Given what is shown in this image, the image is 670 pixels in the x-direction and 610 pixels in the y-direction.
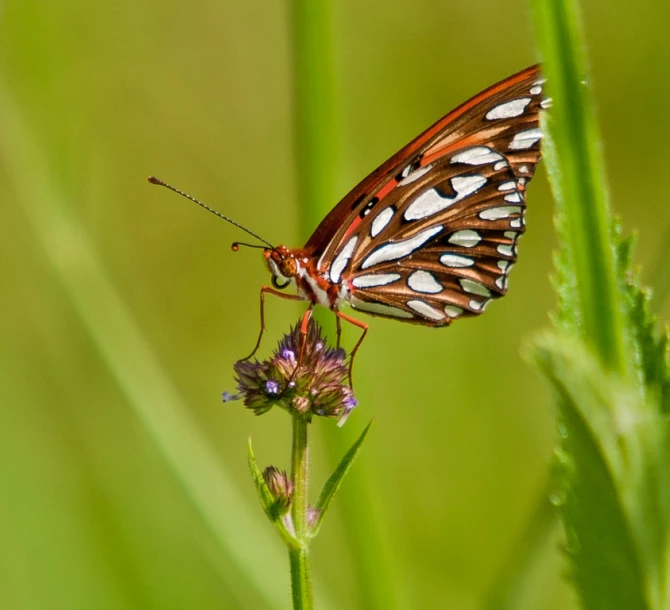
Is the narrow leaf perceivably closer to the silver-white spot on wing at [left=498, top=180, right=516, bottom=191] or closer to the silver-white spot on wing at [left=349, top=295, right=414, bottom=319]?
the silver-white spot on wing at [left=349, top=295, right=414, bottom=319]

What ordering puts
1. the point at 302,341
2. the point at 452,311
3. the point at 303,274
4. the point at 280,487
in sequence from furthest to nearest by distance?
the point at 452,311 → the point at 303,274 → the point at 302,341 → the point at 280,487

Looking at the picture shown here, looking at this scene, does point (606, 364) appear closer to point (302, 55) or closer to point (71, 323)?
point (302, 55)

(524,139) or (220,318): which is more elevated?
(524,139)

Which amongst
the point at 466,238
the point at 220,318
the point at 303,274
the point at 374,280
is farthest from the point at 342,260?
the point at 220,318

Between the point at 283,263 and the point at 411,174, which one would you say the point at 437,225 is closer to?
the point at 411,174

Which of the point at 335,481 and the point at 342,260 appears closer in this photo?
the point at 335,481

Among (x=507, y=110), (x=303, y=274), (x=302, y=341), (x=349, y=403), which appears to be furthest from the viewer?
(x=507, y=110)
